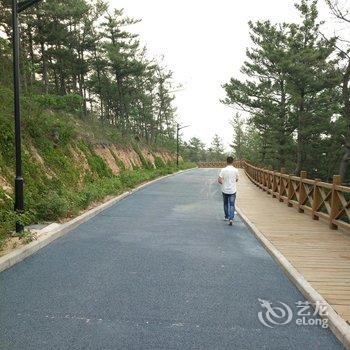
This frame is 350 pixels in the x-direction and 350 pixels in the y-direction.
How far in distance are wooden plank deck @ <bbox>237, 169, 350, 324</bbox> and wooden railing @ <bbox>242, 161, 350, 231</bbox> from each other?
0.93 ft

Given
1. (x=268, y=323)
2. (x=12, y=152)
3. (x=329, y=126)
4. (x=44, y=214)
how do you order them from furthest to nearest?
(x=329, y=126), (x=12, y=152), (x=44, y=214), (x=268, y=323)

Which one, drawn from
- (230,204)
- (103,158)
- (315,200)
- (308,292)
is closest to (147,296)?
(308,292)

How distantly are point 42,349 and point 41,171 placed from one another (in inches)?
389

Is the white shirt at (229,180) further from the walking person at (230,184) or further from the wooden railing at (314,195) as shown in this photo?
the wooden railing at (314,195)

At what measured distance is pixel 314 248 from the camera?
8062 mm

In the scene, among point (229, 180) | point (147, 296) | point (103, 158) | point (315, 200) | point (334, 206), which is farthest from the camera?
point (103, 158)

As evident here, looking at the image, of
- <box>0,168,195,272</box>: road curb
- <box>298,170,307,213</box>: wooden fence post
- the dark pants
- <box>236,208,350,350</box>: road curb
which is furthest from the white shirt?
<box>0,168,195,272</box>: road curb

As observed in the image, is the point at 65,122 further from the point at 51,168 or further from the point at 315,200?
the point at 315,200

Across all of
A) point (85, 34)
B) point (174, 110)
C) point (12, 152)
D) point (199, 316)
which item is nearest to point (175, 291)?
point (199, 316)

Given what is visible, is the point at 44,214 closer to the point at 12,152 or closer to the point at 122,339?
the point at 12,152

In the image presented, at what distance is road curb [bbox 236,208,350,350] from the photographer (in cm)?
418

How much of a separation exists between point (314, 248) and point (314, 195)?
4085 mm

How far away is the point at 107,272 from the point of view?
6352mm

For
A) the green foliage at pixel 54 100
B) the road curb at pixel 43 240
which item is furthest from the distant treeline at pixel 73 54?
the road curb at pixel 43 240
